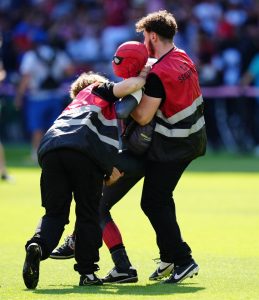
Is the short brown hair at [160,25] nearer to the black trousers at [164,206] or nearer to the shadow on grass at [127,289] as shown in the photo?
the black trousers at [164,206]

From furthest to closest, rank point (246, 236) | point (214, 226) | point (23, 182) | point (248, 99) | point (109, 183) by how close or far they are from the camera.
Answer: point (248, 99) < point (23, 182) < point (214, 226) < point (246, 236) < point (109, 183)

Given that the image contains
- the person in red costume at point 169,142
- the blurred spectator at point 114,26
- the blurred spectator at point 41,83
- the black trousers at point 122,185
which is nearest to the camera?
the person in red costume at point 169,142

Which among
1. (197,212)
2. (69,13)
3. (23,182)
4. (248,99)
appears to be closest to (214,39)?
(248,99)

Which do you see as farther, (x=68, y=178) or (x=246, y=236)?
(x=246, y=236)

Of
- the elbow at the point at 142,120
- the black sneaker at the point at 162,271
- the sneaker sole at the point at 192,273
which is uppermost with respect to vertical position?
the elbow at the point at 142,120

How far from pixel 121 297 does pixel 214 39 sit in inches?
679

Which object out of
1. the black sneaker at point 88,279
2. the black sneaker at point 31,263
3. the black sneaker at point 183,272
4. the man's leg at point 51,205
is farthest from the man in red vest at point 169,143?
the black sneaker at point 31,263

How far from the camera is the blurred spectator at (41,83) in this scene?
22.3 m

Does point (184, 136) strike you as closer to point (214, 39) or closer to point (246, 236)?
point (246, 236)

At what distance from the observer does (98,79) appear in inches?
351

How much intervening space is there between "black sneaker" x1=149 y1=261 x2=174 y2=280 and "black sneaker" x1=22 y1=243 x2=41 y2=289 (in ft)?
3.96

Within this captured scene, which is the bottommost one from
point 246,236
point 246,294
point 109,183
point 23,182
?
point 23,182

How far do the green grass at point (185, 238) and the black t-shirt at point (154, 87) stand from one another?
1.56m

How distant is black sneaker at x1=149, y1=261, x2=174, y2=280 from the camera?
8.99 metres
